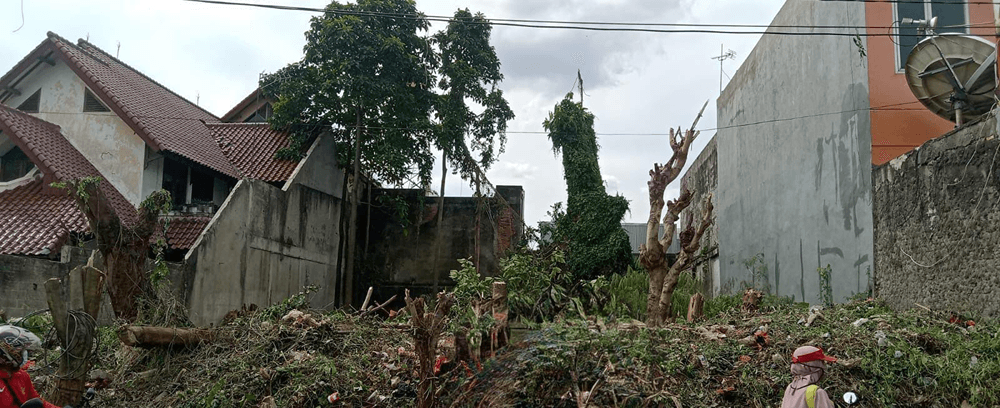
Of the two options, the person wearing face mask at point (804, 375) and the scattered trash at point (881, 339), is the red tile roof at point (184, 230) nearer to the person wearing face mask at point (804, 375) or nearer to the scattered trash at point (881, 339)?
the scattered trash at point (881, 339)

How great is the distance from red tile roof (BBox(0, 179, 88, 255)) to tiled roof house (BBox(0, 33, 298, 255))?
0.11 ft

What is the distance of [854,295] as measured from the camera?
10.4 metres

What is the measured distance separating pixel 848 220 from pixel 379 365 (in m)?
7.11

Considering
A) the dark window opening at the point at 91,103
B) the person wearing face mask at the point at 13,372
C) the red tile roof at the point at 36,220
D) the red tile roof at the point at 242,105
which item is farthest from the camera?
the red tile roof at the point at 242,105

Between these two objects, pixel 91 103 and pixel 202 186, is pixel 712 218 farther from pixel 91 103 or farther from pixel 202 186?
pixel 91 103

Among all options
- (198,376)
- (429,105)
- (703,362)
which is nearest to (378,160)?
(429,105)

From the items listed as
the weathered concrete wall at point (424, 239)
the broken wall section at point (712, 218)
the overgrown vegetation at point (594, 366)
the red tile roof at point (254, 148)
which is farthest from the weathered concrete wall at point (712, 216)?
the red tile roof at point (254, 148)

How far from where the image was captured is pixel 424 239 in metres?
20.6

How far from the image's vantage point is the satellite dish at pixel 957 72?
9.15 metres

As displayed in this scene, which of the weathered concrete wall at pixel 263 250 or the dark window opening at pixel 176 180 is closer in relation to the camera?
the weathered concrete wall at pixel 263 250

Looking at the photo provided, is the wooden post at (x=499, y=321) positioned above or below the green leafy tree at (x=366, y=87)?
below

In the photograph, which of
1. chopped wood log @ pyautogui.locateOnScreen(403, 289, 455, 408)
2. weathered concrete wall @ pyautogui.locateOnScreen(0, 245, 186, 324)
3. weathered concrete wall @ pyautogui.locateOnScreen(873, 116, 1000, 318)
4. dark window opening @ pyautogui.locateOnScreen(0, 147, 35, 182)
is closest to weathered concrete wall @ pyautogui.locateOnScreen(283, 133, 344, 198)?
dark window opening @ pyautogui.locateOnScreen(0, 147, 35, 182)

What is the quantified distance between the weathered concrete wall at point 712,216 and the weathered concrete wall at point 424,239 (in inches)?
206

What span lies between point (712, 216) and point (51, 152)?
52.1ft
